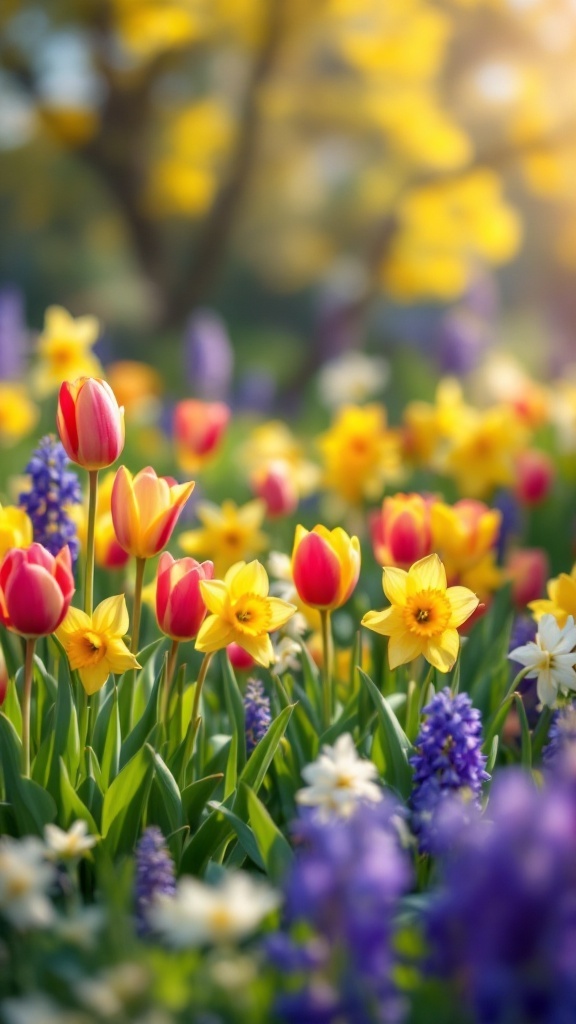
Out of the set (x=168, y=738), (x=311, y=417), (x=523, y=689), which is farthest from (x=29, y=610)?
(x=311, y=417)

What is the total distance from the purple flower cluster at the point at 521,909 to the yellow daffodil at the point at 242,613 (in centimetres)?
70

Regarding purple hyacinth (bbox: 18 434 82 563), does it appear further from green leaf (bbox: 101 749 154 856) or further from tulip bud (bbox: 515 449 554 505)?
tulip bud (bbox: 515 449 554 505)

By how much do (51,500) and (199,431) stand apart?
2.86 feet

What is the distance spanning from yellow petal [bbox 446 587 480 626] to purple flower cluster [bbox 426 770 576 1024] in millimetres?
669

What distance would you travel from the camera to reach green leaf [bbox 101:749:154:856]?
1.41m

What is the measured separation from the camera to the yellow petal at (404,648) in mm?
1538

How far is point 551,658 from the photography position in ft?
5.12

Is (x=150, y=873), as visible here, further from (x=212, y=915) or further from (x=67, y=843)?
(x=212, y=915)

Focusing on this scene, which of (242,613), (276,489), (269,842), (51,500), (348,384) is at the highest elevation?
(348,384)

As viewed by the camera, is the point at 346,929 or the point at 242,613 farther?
the point at 242,613

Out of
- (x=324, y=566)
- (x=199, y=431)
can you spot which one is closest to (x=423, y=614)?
(x=324, y=566)

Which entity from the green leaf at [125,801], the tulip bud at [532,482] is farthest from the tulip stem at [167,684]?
the tulip bud at [532,482]

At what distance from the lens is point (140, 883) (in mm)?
1238

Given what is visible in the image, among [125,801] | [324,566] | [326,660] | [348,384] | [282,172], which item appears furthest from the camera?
[282,172]
